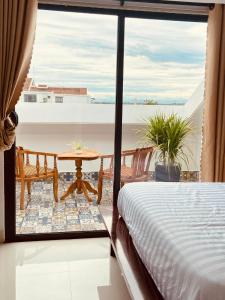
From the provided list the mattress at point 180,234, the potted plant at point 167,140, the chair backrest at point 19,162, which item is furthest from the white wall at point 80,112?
the mattress at point 180,234

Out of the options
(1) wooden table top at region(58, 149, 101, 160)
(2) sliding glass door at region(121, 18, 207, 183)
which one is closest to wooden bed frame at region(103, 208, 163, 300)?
(2) sliding glass door at region(121, 18, 207, 183)

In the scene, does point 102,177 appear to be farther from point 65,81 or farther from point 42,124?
point 65,81

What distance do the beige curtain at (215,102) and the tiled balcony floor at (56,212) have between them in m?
1.23

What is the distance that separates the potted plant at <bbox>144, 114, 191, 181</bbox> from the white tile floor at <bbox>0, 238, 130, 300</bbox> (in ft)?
3.28

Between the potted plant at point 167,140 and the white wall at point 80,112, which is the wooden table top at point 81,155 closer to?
the white wall at point 80,112

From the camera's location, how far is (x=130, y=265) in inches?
86.2

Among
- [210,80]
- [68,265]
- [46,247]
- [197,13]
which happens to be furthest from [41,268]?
[197,13]

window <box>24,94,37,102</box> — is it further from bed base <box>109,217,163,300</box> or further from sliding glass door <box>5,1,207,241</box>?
bed base <box>109,217,163,300</box>

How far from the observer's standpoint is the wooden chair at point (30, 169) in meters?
3.79

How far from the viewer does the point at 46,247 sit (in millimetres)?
3451

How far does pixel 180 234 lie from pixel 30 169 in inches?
102

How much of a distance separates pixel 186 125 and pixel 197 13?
1162 mm

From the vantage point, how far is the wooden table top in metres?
4.28

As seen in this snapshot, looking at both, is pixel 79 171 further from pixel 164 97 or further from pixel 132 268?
pixel 132 268
